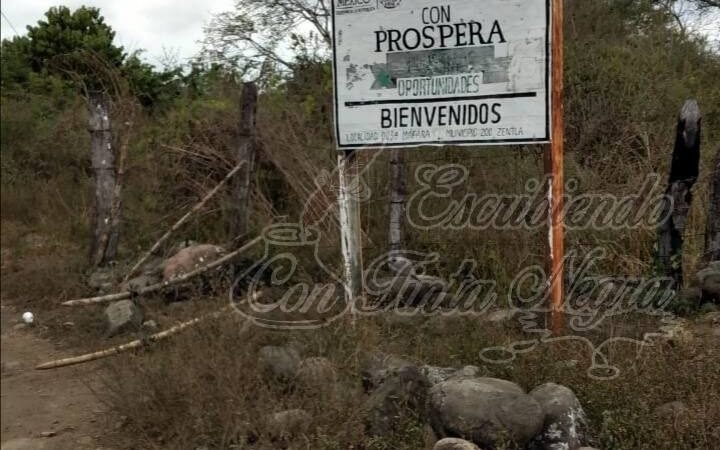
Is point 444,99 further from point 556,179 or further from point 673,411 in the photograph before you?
point 673,411

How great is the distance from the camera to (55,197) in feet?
32.5

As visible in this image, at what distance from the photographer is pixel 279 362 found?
4.63 meters

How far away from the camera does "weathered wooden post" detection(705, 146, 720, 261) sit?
236 inches

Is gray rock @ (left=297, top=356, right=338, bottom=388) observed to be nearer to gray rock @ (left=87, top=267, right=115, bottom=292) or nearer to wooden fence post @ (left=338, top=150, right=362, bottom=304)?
wooden fence post @ (left=338, top=150, right=362, bottom=304)

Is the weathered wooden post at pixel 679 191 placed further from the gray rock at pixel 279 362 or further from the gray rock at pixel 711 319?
the gray rock at pixel 279 362

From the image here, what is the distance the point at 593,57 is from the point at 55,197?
7287mm

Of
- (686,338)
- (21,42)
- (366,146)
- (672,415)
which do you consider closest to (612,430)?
(672,415)

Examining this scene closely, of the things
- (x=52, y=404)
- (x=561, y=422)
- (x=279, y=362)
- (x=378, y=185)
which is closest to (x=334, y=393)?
(x=279, y=362)

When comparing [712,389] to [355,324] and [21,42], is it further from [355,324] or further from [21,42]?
[21,42]

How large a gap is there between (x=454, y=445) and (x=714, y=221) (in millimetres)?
3476

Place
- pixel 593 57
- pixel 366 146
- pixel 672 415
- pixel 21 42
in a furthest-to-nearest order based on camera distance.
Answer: pixel 21 42, pixel 593 57, pixel 366 146, pixel 672 415

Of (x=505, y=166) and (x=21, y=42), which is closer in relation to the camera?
(x=505, y=166)

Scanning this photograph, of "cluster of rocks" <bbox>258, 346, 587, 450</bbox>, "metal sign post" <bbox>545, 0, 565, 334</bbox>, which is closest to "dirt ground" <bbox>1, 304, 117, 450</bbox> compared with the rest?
"cluster of rocks" <bbox>258, 346, 587, 450</bbox>

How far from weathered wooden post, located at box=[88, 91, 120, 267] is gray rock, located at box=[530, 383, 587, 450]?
18.0 feet
